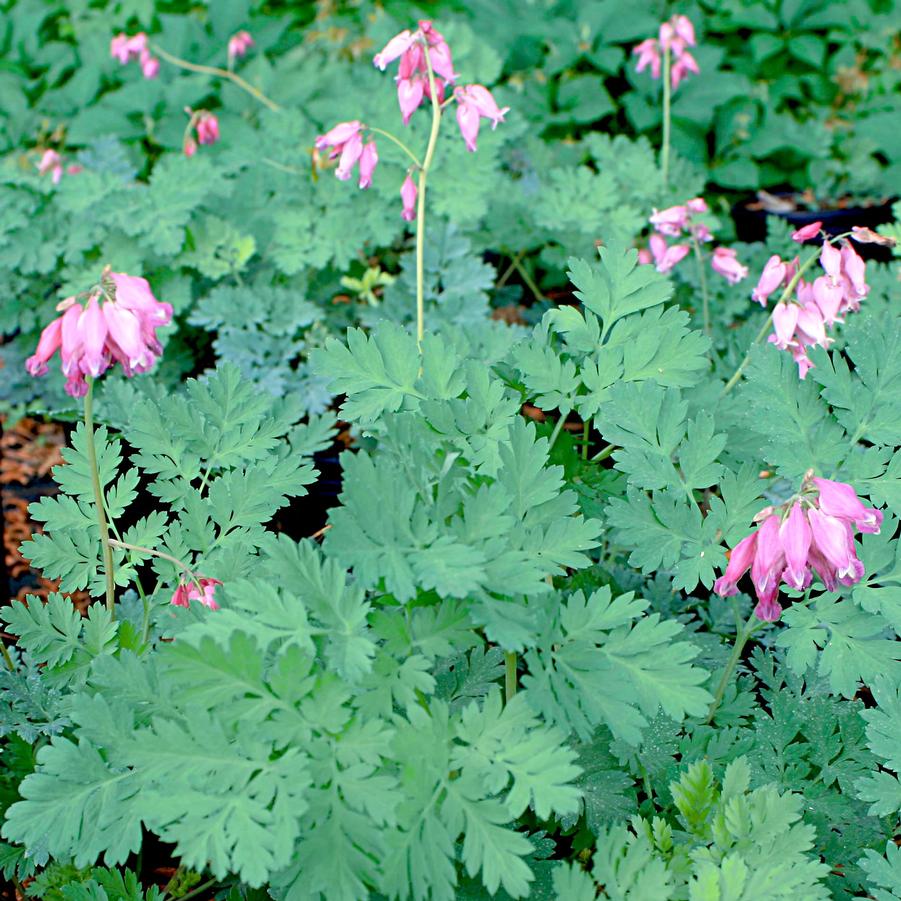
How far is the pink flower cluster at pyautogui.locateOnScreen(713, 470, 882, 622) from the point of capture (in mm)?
1438

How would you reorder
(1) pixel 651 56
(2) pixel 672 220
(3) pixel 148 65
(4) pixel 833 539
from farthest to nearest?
(3) pixel 148 65, (1) pixel 651 56, (2) pixel 672 220, (4) pixel 833 539

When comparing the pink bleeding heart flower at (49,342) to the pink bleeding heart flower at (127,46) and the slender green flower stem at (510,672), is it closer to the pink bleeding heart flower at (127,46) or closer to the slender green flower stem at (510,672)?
the slender green flower stem at (510,672)

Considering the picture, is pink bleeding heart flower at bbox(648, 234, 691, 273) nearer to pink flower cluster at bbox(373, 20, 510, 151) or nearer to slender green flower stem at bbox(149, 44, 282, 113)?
pink flower cluster at bbox(373, 20, 510, 151)

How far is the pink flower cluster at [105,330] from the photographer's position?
1690 millimetres

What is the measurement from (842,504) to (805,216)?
3.14 m

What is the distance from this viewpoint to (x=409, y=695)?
4.43 feet

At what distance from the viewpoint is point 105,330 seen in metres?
1.70

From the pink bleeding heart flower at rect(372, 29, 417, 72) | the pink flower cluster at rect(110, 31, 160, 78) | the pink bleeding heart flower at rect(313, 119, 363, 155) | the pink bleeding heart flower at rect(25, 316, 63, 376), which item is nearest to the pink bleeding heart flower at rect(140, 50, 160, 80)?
the pink flower cluster at rect(110, 31, 160, 78)

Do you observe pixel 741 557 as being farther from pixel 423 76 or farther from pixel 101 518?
pixel 423 76

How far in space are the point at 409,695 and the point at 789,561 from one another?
608 millimetres

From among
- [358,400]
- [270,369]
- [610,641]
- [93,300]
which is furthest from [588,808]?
[270,369]

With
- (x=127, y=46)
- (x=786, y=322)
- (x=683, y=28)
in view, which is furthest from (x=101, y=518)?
(x=127, y=46)

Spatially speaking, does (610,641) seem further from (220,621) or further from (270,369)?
(270,369)

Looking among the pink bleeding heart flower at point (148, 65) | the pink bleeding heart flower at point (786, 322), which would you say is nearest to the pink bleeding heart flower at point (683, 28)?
the pink bleeding heart flower at point (786, 322)
